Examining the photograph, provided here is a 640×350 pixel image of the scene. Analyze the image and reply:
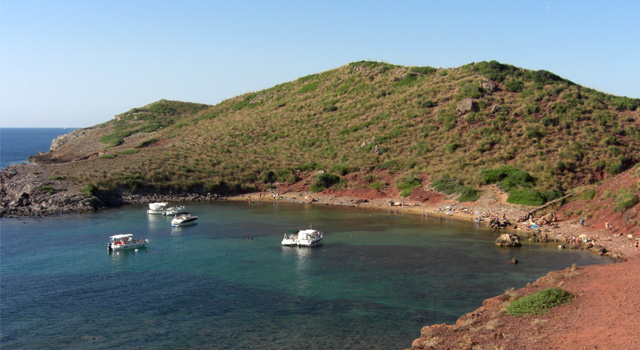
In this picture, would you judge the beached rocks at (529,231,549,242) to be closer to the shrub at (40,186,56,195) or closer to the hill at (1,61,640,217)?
the hill at (1,61,640,217)

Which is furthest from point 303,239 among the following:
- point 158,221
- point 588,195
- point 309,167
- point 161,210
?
point 309,167

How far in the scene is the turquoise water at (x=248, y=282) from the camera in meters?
32.4

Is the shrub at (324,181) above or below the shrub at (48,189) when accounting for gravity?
above

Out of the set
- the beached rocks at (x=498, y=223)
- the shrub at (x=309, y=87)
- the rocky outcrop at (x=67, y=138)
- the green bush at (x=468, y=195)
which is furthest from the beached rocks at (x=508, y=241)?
the rocky outcrop at (x=67, y=138)

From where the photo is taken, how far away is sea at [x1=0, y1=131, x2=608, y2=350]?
106 feet

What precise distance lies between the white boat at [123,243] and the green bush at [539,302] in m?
41.0

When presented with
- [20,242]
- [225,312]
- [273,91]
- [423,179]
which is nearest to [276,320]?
[225,312]

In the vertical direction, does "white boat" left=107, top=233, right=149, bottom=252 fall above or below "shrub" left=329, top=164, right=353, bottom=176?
below

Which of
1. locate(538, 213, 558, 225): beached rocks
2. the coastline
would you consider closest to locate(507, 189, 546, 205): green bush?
the coastline

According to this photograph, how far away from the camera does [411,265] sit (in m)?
47.9

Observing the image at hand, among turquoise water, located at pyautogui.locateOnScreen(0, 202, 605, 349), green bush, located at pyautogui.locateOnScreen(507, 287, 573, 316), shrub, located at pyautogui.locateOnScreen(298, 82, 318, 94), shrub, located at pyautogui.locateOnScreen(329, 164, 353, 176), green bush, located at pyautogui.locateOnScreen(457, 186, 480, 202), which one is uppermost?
shrub, located at pyautogui.locateOnScreen(298, 82, 318, 94)

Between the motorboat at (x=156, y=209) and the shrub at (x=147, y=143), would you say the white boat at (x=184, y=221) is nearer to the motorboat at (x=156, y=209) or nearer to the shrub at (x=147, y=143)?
the motorboat at (x=156, y=209)

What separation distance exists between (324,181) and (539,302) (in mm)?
64761

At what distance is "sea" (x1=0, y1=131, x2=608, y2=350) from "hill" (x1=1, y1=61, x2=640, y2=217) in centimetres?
2203
